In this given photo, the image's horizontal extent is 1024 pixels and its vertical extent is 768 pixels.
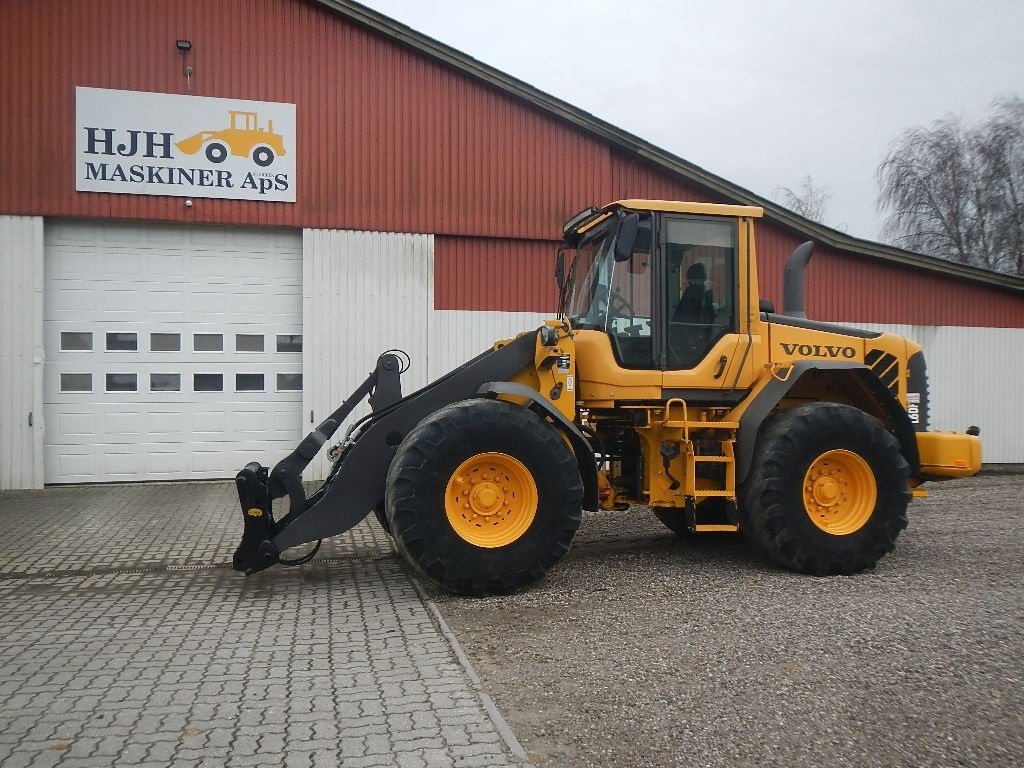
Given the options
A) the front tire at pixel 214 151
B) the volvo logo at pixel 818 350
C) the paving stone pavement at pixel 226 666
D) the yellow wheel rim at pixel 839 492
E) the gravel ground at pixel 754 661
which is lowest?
the paving stone pavement at pixel 226 666

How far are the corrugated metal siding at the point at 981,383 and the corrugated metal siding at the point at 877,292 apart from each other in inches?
9.5

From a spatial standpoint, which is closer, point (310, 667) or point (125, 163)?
point (310, 667)

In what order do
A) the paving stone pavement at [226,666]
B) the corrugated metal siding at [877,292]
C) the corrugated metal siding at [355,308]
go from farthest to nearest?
1. the corrugated metal siding at [877,292]
2. the corrugated metal siding at [355,308]
3. the paving stone pavement at [226,666]

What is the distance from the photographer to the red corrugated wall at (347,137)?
454 inches

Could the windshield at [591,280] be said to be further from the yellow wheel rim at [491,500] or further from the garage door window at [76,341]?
the garage door window at [76,341]

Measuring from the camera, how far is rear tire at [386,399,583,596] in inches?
229

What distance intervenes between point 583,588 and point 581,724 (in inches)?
95.7

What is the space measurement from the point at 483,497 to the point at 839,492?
2924 mm

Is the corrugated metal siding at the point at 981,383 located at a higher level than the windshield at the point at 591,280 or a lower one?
lower

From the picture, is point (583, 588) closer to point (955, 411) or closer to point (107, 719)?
point (107, 719)

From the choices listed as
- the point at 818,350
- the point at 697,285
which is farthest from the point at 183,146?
the point at 818,350

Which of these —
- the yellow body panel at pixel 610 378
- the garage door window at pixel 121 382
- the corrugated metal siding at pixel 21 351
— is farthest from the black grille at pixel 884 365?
the corrugated metal siding at pixel 21 351

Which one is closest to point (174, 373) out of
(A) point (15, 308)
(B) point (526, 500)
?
(A) point (15, 308)

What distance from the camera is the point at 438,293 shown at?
1276 centimetres
